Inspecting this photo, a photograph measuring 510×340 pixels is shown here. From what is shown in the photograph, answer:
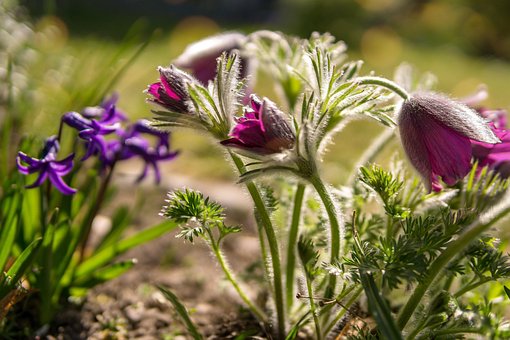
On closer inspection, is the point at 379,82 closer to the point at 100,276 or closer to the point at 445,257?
the point at 445,257

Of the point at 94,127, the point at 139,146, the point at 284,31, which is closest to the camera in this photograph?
the point at 94,127

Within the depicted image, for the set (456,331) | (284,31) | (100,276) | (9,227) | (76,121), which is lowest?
(456,331)

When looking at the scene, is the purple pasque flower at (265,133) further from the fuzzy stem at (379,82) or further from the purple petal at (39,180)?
the purple petal at (39,180)

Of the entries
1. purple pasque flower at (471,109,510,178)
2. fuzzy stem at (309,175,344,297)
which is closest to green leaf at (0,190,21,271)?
fuzzy stem at (309,175,344,297)

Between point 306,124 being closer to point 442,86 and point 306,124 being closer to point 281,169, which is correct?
point 281,169

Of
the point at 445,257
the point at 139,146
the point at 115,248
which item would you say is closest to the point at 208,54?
the point at 139,146

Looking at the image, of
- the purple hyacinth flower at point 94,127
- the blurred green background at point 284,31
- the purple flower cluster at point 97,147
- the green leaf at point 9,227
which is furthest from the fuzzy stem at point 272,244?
the blurred green background at point 284,31
